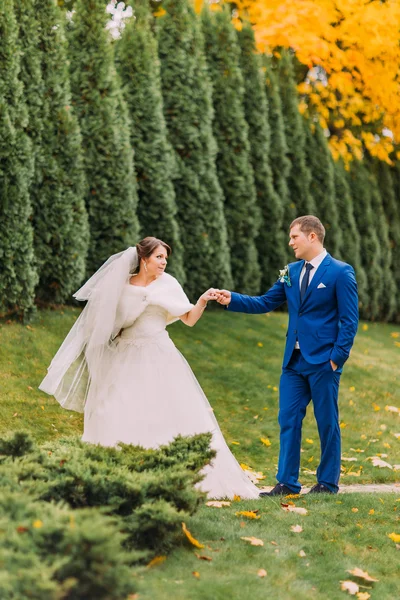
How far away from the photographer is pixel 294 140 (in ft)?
49.8

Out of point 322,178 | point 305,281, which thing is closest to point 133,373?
point 305,281

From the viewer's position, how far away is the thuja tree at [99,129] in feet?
33.5

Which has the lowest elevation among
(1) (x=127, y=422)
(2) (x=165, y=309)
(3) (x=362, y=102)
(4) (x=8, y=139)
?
(1) (x=127, y=422)

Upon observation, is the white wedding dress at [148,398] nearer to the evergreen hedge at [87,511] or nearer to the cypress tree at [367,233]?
the evergreen hedge at [87,511]

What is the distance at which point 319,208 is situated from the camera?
15.9 m

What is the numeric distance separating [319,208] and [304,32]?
11.4ft

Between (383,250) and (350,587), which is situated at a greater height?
(383,250)

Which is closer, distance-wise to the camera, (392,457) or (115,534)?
(115,534)

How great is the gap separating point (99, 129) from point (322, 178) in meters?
6.89

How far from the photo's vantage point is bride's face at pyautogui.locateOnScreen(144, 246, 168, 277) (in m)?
6.08

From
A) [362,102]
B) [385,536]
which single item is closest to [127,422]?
[385,536]

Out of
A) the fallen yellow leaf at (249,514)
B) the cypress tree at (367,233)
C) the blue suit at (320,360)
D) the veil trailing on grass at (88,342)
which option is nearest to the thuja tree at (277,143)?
the cypress tree at (367,233)

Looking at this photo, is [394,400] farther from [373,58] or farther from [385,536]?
[373,58]

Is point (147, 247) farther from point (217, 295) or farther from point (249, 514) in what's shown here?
point (249, 514)
